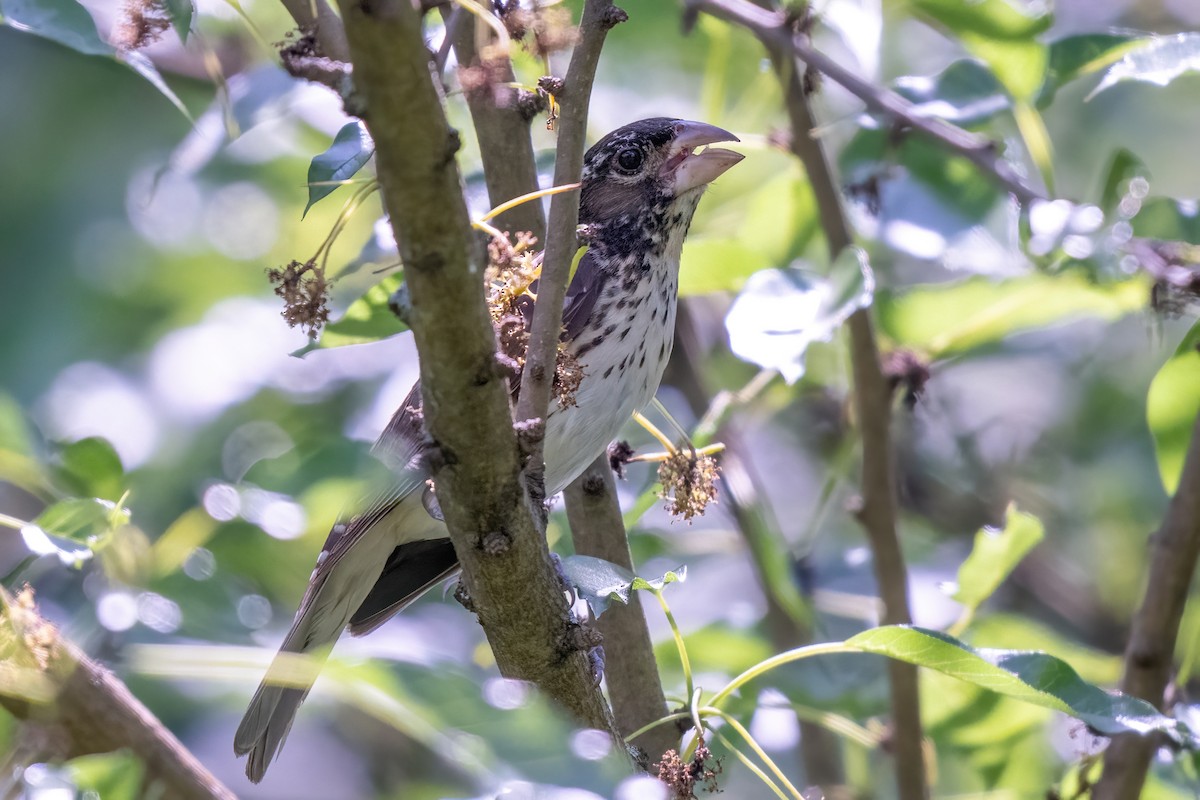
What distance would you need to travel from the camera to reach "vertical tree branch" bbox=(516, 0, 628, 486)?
1774 mm

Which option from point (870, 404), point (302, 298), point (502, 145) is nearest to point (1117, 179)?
point (870, 404)

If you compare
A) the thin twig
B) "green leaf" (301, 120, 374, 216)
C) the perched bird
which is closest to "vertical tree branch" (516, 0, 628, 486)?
"green leaf" (301, 120, 374, 216)

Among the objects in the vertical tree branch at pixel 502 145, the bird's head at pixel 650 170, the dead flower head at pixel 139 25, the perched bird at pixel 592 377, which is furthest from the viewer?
the bird's head at pixel 650 170

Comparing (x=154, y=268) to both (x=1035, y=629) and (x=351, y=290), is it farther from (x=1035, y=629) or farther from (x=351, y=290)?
(x=1035, y=629)

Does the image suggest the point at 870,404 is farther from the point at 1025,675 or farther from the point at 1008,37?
the point at 1025,675

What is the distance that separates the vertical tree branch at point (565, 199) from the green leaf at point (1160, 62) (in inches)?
50.9

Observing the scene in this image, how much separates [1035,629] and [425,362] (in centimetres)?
257

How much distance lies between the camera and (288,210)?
4168 millimetres

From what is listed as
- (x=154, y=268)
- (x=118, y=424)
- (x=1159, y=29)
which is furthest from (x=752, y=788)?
(x=118, y=424)

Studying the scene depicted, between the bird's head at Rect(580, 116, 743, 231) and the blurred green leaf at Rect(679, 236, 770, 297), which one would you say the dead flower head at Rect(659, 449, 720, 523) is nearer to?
the blurred green leaf at Rect(679, 236, 770, 297)

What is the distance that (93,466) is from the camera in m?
1.80

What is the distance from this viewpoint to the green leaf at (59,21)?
1.98 metres

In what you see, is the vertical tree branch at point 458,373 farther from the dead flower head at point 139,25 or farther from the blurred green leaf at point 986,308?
the blurred green leaf at point 986,308

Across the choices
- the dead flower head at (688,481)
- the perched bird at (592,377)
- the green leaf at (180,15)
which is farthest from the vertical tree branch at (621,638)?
the green leaf at (180,15)
